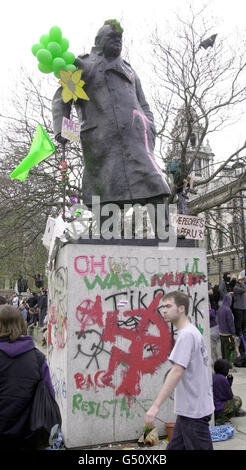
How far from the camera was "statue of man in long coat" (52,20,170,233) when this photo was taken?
5016mm

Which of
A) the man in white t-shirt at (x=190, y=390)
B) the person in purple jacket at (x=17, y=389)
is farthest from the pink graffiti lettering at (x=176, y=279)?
the person in purple jacket at (x=17, y=389)

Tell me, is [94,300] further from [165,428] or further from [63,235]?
[165,428]

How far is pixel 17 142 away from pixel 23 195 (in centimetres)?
193

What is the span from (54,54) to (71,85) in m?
0.47

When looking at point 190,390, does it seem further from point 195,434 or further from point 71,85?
point 71,85

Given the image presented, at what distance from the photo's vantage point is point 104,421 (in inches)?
175

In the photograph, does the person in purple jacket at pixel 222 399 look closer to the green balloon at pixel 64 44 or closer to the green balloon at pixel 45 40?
the green balloon at pixel 64 44

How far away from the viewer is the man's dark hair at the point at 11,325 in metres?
2.70

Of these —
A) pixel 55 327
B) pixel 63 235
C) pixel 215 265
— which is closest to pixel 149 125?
pixel 63 235

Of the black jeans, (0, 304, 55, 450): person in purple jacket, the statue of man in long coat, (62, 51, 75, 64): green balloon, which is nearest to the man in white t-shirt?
the black jeans

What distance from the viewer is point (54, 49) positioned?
5.05 m

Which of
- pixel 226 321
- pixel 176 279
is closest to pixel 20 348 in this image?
pixel 176 279

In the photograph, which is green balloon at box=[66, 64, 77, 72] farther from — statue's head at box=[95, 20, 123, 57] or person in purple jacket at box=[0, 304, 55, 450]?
person in purple jacket at box=[0, 304, 55, 450]
